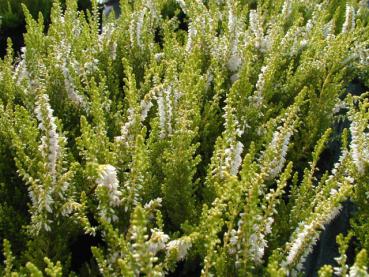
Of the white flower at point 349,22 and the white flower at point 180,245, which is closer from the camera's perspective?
the white flower at point 180,245

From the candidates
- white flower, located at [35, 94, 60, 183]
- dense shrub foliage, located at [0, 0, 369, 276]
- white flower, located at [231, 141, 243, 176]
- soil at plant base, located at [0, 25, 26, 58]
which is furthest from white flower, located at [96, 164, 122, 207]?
soil at plant base, located at [0, 25, 26, 58]

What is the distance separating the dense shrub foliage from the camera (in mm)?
1753

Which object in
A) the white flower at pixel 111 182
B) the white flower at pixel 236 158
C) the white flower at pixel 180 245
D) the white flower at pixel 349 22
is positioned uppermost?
the white flower at pixel 349 22

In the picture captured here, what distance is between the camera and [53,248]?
6.40 ft

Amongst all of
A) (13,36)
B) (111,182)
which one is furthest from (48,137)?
(13,36)

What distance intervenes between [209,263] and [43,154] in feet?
2.66

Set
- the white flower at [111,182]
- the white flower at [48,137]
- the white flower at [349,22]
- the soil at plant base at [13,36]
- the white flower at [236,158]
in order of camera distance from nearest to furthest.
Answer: the white flower at [111,182] → the white flower at [48,137] → the white flower at [236,158] → the white flower at [349,22] → the soil at plant base at [13,36]

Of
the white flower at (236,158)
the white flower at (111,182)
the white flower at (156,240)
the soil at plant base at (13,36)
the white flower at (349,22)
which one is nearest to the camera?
the white flower at (156,240)

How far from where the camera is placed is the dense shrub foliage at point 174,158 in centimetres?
175

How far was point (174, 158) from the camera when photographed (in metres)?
2.13

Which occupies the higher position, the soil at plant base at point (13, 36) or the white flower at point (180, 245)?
the soil at plant base at point (13, 36)

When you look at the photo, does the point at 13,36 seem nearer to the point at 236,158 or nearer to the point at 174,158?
the point at 174,158

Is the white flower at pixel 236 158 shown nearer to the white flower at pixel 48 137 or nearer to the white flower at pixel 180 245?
the white flower at pixel 180 245

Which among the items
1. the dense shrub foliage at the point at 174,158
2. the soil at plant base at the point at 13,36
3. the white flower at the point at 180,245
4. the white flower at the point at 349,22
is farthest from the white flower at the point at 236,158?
the soil at plant base at the point at 13,36
